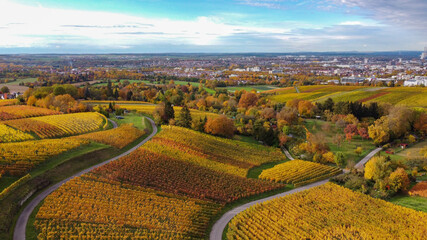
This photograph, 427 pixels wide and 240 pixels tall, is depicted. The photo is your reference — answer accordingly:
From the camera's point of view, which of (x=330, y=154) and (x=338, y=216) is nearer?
(x=338, y=216)

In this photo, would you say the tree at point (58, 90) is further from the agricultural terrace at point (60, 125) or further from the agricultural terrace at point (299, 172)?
the agricultural terrace at point (299, 172)

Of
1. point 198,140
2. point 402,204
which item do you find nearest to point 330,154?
point 402,204

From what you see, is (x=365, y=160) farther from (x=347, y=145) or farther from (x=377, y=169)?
(x=377, y=169)

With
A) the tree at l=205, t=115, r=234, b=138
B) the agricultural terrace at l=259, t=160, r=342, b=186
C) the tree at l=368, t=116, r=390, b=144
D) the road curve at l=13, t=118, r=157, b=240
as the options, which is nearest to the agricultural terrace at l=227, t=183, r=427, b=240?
the agricultural terrace at l=259, t=160, r=342, b=186

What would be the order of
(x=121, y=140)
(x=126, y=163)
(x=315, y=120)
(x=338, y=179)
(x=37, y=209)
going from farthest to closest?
(x=315, y=120), (x=121, y=140), (x=338, y=179), (x=126, y=163), (x=37, y=209)

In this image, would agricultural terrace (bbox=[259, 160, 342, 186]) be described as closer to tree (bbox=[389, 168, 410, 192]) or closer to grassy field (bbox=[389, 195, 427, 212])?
tree (bbox=[389, 168, 410, 192])

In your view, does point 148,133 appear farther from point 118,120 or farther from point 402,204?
point 402,204
